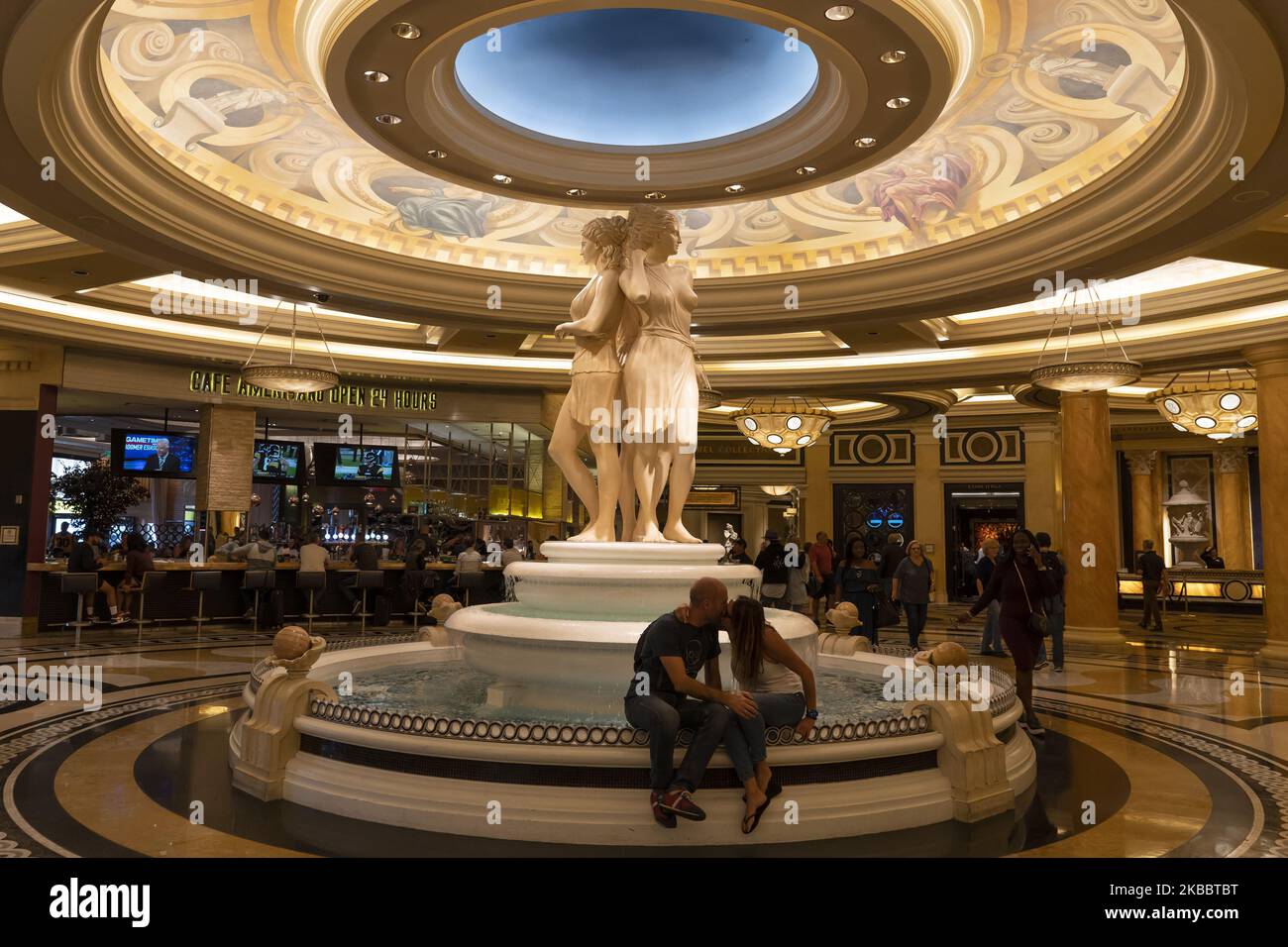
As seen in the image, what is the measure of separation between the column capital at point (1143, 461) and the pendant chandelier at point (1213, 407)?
280 inches

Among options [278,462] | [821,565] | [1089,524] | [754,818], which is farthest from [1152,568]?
[278,462]

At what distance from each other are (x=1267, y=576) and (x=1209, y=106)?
6540 mm

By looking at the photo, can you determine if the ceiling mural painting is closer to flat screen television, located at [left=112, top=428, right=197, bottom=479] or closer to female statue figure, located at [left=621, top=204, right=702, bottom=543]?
female statue figure, located at [left=621, top=204, right=702, bottom=543]

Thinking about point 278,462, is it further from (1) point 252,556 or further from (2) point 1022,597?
(2) point 1022,597

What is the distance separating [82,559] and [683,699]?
8506 millimetres

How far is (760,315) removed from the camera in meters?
9.16

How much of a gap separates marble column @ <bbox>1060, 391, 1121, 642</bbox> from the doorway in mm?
6847

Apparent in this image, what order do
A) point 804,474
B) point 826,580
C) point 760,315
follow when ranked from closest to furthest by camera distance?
point 760,315
point 826,580
point 804,474

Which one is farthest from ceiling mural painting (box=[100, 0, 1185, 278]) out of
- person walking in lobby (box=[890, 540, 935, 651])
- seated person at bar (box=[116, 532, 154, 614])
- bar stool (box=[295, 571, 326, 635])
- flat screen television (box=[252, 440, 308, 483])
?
flat screen television (box=[252, 440, 308, 483])

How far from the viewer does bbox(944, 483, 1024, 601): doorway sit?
59.0 ft

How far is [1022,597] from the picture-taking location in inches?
202
